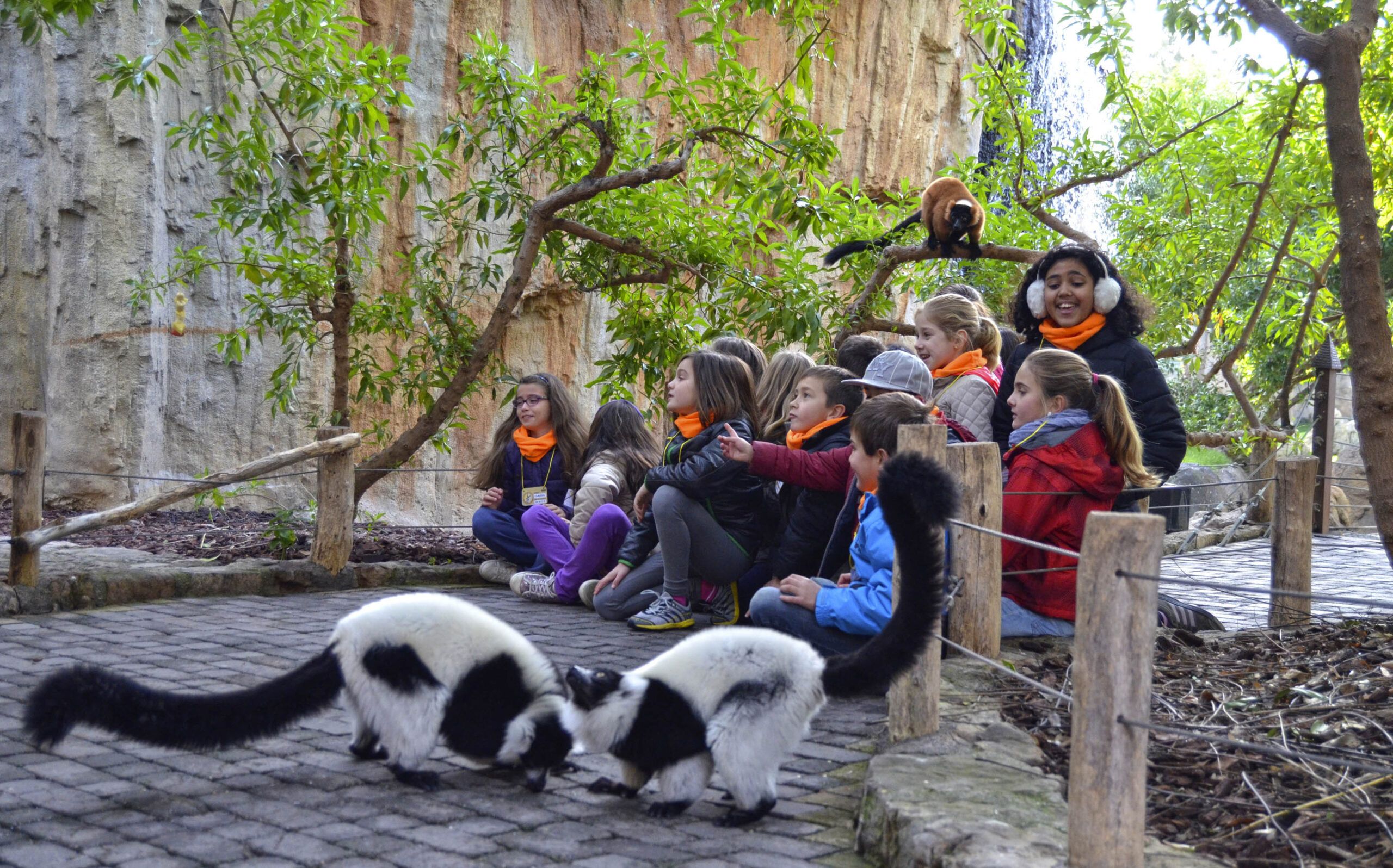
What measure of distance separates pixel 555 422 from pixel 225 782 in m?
4.09

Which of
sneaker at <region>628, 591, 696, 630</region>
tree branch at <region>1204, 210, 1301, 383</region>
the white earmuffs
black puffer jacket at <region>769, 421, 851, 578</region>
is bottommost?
sneaker at <region>628, 591, 696, 630</region>

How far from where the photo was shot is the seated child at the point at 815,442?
5.46 m

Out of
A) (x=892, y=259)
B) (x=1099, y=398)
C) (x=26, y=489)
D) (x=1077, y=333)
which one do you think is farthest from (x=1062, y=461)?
(x=26, y=489)

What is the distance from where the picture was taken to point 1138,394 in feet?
17.3

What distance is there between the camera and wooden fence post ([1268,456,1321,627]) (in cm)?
585

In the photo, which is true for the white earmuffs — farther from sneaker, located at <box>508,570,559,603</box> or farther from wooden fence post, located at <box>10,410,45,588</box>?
wooden fence post, located at <box>10,410,45,588</box>

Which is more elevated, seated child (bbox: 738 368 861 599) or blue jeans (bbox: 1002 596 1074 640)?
seated child (bbox: 738 368 861 599)

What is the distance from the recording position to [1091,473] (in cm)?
459

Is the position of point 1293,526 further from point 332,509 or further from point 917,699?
point 332,509

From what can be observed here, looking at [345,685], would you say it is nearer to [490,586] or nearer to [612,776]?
[612,776]

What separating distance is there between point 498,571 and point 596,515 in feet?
4.33

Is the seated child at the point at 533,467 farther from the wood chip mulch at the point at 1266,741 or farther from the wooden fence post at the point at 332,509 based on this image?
the wood chip mulch at the point at 1266,741

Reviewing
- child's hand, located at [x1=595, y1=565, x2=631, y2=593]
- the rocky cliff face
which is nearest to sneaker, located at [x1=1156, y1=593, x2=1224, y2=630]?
child's hand, located at [x1=595, y1=565, x2=631, y2=593]

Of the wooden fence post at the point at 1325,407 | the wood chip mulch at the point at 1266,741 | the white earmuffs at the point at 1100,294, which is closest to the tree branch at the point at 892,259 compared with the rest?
the white earmuffs at the point at 1100,294
